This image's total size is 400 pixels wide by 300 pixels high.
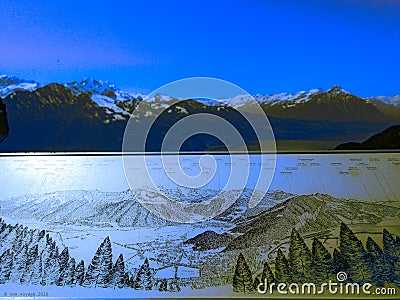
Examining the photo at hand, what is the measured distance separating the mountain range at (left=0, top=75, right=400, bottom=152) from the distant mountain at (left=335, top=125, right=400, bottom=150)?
0.14 feet

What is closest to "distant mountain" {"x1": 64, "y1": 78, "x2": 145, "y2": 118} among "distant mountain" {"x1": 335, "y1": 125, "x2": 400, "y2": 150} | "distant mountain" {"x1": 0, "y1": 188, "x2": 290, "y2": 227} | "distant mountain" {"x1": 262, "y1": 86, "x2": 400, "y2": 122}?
"distant mountain" {"x1": 0, "y1": 188, "x2": 290, "y2": 227}

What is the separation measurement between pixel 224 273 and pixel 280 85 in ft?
5.09

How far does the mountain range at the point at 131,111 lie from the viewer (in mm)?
4023

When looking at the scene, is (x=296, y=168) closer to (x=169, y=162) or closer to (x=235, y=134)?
(x=235, y=134)

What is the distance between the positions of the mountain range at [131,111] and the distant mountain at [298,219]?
47 cm

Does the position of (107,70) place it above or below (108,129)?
above

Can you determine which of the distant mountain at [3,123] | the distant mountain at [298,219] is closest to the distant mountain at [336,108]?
the distant mountain at [298,219]

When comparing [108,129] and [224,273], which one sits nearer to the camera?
[224,273]

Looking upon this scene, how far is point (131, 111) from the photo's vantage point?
4109 mm

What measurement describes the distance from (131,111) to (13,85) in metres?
0.97

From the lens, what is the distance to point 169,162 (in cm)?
410

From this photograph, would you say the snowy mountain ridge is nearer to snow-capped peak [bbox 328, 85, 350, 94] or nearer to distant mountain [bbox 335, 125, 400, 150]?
snow-capped peak [bbox 328, 85, 350, 94]

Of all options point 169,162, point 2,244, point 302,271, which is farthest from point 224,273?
point 2,244

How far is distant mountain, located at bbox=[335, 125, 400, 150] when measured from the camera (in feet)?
13.3
